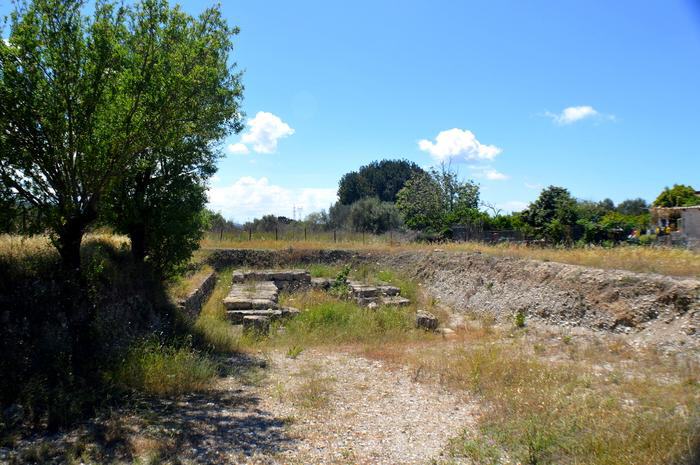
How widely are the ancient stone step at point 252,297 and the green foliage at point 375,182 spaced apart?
52.3 metres

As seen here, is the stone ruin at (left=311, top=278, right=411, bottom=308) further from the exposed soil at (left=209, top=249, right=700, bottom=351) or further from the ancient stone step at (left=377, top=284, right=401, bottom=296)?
the exposed soil at (left=209, top=249, right=700, bottom=351)

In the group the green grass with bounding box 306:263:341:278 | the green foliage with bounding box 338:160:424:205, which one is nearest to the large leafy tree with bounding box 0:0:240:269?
the green grass with bounding box 306:263:341:278

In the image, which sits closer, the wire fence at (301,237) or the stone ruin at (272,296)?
the stone ruin at (272,296)

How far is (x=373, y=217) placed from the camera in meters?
47.4

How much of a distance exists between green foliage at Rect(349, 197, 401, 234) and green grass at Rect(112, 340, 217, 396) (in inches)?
1480

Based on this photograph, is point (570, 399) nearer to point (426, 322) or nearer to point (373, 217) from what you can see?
point (426, 322)

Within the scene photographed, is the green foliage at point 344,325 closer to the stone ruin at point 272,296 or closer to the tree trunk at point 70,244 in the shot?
the stone ruin at point 272,296

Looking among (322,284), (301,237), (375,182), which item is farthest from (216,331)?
(375,182)

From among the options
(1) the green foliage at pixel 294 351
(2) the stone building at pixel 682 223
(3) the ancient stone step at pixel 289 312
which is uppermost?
(2) the stone building at pixel 682 223

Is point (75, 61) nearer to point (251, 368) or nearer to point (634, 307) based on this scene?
point (251, 368)

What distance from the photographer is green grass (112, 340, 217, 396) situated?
24.4 ft

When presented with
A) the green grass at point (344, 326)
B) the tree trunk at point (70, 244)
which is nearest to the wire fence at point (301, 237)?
the green grass at point (344, 326)

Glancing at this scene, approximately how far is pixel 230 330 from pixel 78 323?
17.0 ft

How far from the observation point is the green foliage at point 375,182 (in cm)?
7131
